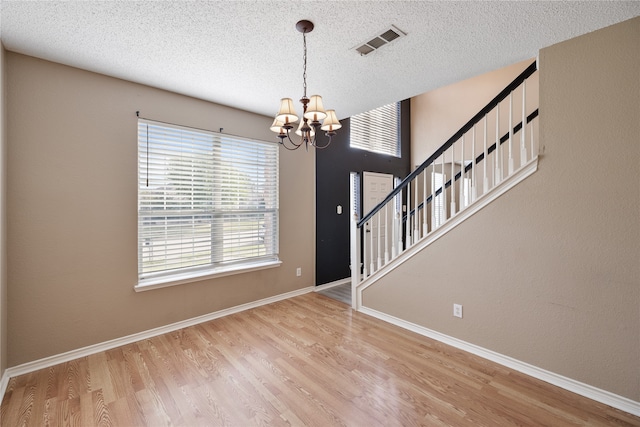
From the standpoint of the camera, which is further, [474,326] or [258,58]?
[474,326]

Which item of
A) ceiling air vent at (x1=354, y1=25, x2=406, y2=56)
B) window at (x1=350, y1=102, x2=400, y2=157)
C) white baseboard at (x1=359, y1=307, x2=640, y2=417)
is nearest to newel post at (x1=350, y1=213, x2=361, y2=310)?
white baseboard at (x1=359, y1=307, x2=640, y2=417)

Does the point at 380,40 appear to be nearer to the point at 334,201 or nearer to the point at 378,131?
the point at 334,201

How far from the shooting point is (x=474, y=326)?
8.55ft

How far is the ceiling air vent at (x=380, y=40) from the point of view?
6.84 ft

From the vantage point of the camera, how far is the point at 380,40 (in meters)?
2.19

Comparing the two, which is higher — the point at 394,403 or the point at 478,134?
the point at 478,134

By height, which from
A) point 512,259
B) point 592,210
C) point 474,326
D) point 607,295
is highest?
point 592,210

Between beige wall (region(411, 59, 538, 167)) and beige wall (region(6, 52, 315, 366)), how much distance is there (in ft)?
15.3

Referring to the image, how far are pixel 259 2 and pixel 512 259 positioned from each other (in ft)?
8.81

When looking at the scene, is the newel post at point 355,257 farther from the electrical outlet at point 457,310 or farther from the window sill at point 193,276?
the electrical outlet at point 457,310

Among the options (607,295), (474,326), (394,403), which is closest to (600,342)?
(607,295)

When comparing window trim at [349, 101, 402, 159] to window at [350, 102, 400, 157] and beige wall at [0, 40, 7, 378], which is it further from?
beige wall at [0, 40, 7, 378]

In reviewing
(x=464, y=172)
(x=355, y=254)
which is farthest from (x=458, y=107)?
(x=355, y=254)

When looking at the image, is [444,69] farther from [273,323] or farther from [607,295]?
[273,323]
